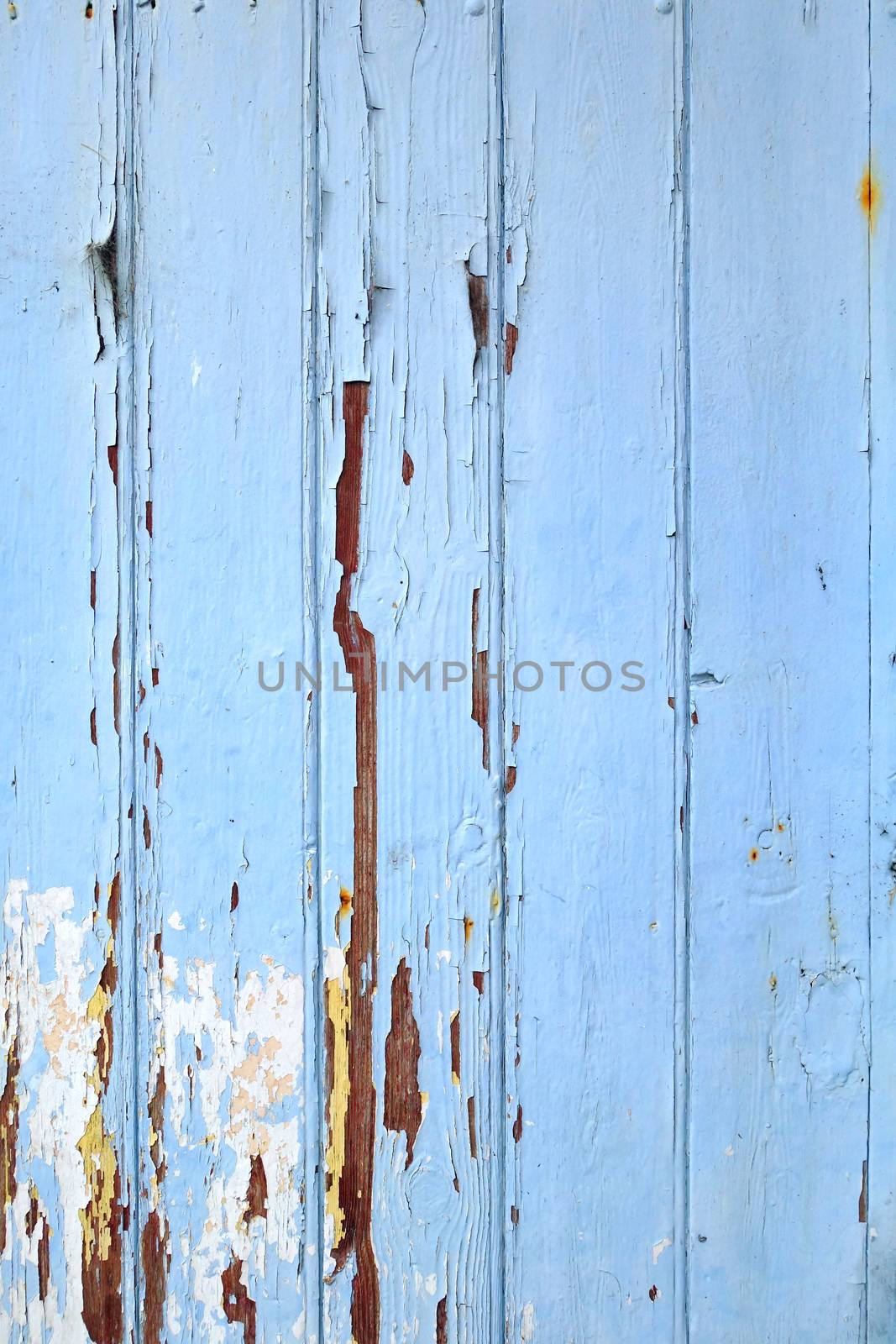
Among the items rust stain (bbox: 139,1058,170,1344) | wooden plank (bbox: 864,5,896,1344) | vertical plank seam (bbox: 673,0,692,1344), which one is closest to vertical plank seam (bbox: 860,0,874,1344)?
wooden plank (bbox: 864,5,896,1344)

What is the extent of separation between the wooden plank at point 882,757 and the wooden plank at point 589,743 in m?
0.14

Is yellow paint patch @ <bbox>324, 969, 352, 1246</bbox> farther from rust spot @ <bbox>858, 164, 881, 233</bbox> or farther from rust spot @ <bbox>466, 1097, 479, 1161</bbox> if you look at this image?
rust spot @ <bbox>858, 164, 881, 233</bbox>

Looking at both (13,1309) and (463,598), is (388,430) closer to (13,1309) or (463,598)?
(463,598)

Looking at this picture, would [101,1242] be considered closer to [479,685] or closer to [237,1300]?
[237,1300]

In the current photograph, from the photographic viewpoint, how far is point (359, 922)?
710mm

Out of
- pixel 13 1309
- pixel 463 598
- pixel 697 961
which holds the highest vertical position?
pixel 463 598

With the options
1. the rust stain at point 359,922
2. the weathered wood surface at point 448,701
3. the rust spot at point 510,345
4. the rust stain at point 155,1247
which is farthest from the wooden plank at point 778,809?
the rust stain at point 155,1247

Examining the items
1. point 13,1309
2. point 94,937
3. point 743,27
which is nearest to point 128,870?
point 94,937

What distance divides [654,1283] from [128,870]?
48 cm

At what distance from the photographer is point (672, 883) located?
71cm

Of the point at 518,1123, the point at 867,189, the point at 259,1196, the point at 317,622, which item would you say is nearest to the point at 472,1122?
the point at 518,1123

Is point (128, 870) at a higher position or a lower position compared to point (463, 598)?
lower

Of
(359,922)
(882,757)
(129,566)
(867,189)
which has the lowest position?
(359,922)

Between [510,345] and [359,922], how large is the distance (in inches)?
16.9
